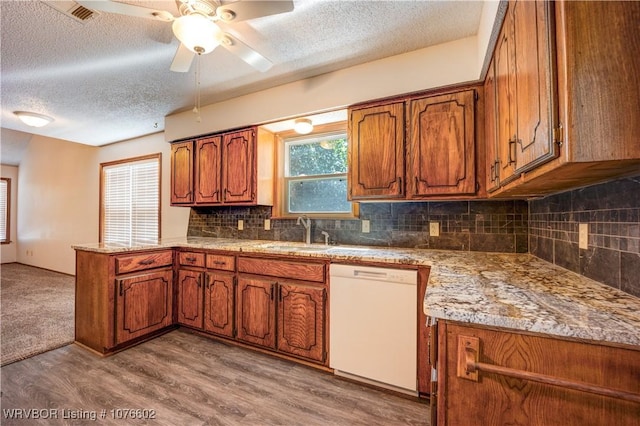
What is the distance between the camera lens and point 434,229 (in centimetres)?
230

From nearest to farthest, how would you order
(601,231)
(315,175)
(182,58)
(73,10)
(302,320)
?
(601,231) < (73,10) < (182,58) < (302,320) < (315,175)

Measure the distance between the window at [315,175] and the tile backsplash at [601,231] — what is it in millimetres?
1535

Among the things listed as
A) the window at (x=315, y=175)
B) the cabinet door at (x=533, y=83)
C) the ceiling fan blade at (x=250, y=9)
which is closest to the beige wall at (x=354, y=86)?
the window at (x=315, y=175)

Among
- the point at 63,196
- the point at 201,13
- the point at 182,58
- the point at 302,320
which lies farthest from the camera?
the point at 63,196

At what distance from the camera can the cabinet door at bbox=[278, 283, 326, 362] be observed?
2.11 meters

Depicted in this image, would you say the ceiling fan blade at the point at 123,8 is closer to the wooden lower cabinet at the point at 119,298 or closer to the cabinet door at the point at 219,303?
the wooden lower cabinet at the point at 119,298

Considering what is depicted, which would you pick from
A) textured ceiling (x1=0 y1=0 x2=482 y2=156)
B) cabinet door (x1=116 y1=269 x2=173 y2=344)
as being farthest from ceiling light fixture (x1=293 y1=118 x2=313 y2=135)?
cabinet door (x1=116 y1=269 x2=173 y2=344)

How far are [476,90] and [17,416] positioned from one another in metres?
3.60

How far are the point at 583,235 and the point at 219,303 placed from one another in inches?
104

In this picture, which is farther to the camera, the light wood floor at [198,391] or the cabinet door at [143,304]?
the cabinet door at [143,304]

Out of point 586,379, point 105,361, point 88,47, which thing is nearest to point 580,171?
point 586,379

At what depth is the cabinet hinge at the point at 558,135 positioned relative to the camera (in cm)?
79

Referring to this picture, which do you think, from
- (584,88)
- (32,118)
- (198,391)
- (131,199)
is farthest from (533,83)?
(131,199)

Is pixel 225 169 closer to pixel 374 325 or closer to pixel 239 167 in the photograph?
pixel 239 167
